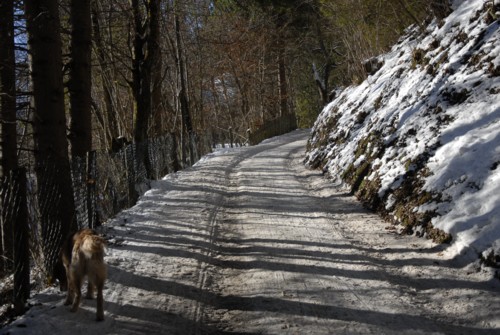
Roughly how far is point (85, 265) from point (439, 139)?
5.95m

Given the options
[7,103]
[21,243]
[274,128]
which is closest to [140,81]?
[7,103]

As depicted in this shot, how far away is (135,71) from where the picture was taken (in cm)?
1292

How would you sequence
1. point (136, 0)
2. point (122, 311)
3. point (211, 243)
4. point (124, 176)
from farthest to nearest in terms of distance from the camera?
1. point (136, 0)
2. point (124, 176)
3. point (211, 243)
4. point (122, 311)

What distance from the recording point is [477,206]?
550 centimetres

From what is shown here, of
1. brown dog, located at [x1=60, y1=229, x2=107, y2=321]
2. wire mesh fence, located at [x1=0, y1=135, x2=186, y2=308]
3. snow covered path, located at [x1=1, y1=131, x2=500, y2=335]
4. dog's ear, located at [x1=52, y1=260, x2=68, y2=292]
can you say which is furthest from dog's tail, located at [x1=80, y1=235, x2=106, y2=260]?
wire mesh fence, located at [x1=0, y1=135, x2=186, y2=308]

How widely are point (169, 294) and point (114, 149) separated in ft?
29.0

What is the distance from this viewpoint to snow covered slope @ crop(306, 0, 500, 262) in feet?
18.7

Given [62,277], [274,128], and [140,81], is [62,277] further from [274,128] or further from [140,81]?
[274,128]

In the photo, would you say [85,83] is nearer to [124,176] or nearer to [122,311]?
[124,176]

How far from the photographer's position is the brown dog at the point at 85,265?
405 cm

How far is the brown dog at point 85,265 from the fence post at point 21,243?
0.55m

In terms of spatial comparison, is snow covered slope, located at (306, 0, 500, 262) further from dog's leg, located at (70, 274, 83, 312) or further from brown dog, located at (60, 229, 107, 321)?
dog's leg, located at (70, 274, 83, 312)

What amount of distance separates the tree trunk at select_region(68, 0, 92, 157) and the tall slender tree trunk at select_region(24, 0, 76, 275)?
2772 mm

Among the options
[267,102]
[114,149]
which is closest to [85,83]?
[114,149]
